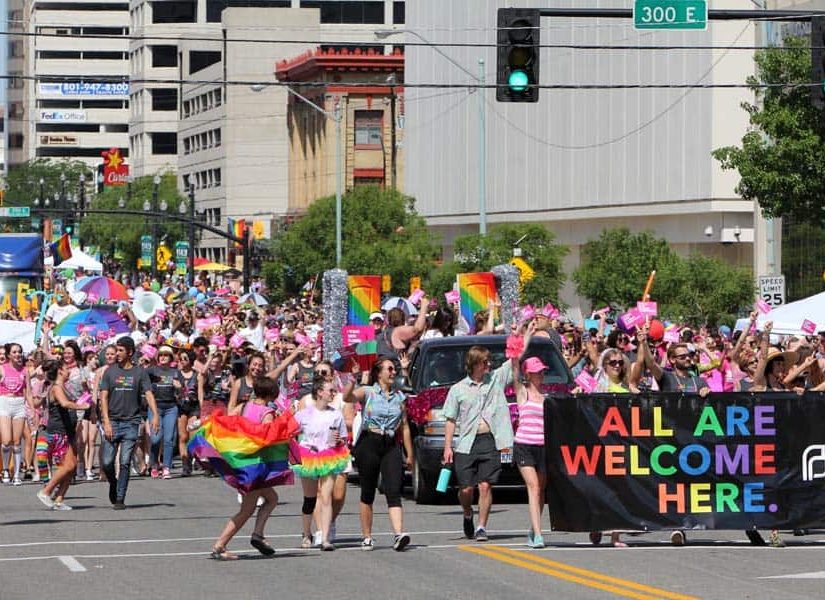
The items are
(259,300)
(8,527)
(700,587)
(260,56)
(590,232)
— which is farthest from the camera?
(260,56)

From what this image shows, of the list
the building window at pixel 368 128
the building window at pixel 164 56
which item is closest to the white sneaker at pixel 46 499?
the building window at pixel 368 128

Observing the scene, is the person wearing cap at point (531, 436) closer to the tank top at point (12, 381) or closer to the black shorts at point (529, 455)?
the black shorts at point (529, 455)

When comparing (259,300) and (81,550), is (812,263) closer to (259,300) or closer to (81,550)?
(259,300)

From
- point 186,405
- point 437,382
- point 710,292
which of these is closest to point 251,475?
point 437,382

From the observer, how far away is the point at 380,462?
1605 centimetres

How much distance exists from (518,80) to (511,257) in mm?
31206

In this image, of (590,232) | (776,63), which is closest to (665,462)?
(776,63)

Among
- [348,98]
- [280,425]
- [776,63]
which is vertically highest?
[348,98]

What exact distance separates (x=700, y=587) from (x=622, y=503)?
3.12 meters

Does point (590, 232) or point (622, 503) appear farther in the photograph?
point (590, 232)

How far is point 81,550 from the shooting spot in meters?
16.2

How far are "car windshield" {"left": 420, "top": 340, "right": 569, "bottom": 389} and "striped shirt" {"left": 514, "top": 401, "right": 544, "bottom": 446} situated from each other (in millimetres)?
4848

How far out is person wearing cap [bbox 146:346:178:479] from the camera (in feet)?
84.7

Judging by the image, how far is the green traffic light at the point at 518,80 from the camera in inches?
849
